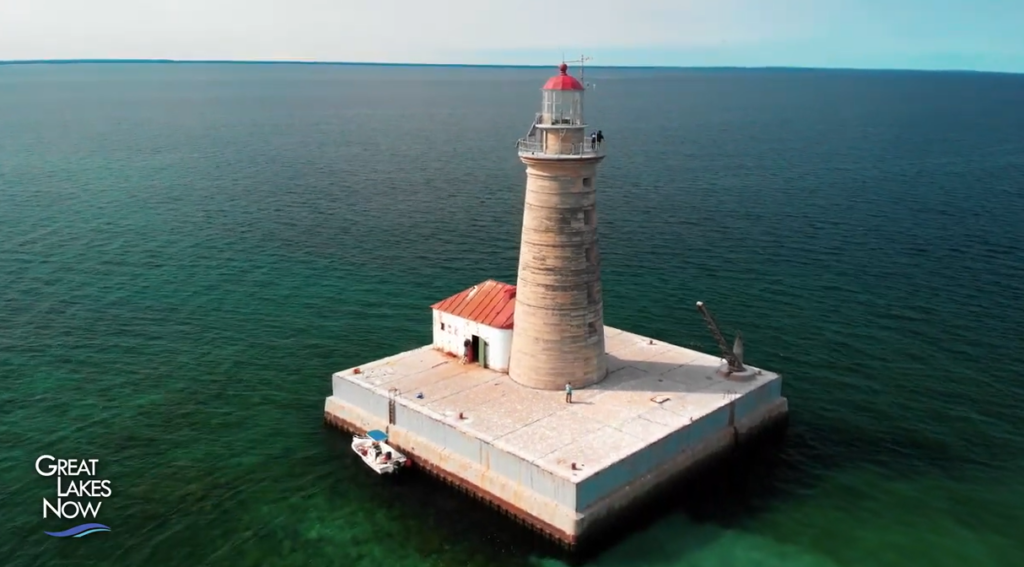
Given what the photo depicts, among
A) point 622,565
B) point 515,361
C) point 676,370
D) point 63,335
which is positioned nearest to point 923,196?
point 676,370

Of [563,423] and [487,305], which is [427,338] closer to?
[487,305]

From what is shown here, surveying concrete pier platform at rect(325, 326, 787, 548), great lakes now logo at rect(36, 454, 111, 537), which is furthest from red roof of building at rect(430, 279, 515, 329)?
great lakes now logo at rect(36, 454, 111, 537)

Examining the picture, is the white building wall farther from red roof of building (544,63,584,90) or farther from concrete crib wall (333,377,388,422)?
red roof of building (544,63,584,90)

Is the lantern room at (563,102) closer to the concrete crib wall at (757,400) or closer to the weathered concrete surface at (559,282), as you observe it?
the weathered concrete surface at (559,282)

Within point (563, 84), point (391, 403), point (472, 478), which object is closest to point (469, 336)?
A: point (391, 403)

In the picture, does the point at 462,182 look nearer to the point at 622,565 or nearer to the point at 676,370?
the point at 676,370

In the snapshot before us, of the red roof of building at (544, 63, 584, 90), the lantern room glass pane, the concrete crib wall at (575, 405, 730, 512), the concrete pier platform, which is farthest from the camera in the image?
the lantern room glass pane

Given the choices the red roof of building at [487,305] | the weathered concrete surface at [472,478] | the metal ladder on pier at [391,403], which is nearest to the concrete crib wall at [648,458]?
the weathered concrete surface at [472,478]
